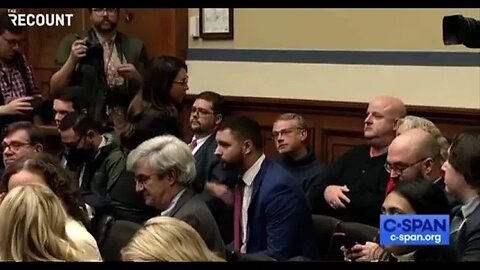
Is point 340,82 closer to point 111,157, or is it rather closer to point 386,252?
point 111,157

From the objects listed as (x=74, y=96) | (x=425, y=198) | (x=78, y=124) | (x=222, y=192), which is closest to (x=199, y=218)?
(x=222, y=192)

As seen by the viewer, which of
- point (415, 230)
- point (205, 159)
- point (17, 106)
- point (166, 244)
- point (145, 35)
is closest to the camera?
point (166, 244)

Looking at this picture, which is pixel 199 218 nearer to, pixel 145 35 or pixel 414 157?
pixel 414 157

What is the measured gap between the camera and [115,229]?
2973mm

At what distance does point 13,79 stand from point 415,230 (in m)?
2.40

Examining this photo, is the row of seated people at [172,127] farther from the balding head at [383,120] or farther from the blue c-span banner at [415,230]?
the blue c-span banner at [415,230]

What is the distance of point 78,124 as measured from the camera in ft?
12.4

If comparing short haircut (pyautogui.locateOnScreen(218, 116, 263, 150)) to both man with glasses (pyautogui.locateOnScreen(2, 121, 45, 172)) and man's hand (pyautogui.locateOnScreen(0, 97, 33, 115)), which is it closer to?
man with glasses (pyautogui.locateOnScreen(2, 121, 45, 172))

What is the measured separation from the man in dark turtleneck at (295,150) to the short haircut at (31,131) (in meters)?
0.97

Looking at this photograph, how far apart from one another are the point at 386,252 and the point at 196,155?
5.32 feet

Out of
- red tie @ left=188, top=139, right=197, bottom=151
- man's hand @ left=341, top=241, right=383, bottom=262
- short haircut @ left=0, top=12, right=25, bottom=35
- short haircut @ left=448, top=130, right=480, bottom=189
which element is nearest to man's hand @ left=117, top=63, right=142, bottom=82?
red tie @ left=188, top=139, right=197, bottom=151

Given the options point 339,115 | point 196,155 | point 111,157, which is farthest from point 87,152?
point 339,115

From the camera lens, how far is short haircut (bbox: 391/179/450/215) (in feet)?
7.75

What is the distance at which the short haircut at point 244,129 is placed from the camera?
134 inches
